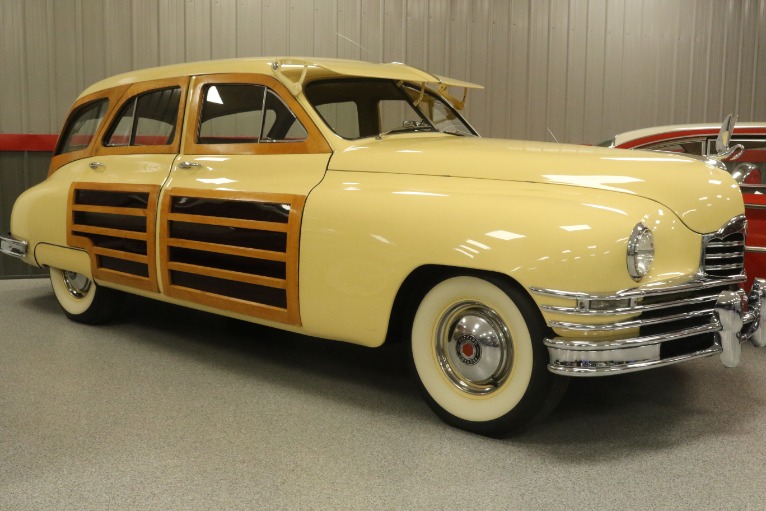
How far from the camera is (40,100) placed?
702cm

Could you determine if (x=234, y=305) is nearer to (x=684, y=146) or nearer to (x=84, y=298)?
(x=84, y=298)

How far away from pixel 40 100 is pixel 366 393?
4899 millimetres

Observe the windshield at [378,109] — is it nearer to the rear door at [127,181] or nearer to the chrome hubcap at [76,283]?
the rear door at [127,181]

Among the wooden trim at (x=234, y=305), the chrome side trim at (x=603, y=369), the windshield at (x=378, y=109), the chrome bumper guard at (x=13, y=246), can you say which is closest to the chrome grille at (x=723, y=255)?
the chrome side trim at (x=603, y=369)

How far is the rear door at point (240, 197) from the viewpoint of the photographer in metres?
3.65

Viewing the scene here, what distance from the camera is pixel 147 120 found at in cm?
→ 460

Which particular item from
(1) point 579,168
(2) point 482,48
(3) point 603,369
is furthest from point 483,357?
(2) point 482,48

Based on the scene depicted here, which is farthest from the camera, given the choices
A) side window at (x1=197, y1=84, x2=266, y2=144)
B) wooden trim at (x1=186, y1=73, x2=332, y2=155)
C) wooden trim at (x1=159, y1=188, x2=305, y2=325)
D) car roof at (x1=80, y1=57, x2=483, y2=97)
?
side window at (x1=197, y1=84, x2=266, y2=144)

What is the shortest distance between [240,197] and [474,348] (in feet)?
4.66

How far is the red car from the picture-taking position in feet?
14.8

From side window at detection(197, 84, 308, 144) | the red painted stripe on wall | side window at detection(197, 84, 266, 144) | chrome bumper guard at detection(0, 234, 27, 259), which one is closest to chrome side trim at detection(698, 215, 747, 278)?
side window at detection(197, 84, 308, 144)

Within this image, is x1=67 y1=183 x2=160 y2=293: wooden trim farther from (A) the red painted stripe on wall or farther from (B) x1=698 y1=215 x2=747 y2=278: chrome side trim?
(B) x1=698 y1=215 x2=747 y2=278: chrome side trim

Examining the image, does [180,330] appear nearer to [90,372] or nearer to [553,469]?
[90,372]

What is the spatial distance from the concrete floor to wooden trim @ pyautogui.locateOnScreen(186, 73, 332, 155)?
114cm
